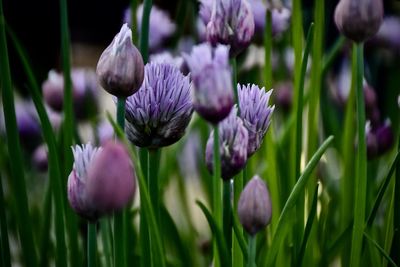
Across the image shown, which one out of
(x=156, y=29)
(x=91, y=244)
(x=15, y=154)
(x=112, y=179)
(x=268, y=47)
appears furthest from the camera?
(x=156, y=29)

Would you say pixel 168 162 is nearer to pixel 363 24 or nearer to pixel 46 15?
pixel 363 24

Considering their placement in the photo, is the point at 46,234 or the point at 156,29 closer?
the point at 46,234

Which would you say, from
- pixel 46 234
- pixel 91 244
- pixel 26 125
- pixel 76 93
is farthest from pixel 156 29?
pixel 91 244

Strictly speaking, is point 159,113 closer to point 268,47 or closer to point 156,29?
point 268,47

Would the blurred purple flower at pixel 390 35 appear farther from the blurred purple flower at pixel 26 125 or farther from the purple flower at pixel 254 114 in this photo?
the purple flower at pixel 254 114

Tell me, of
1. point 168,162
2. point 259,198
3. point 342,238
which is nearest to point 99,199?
point 259,198

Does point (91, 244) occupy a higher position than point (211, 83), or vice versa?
A: point (211, 83)
